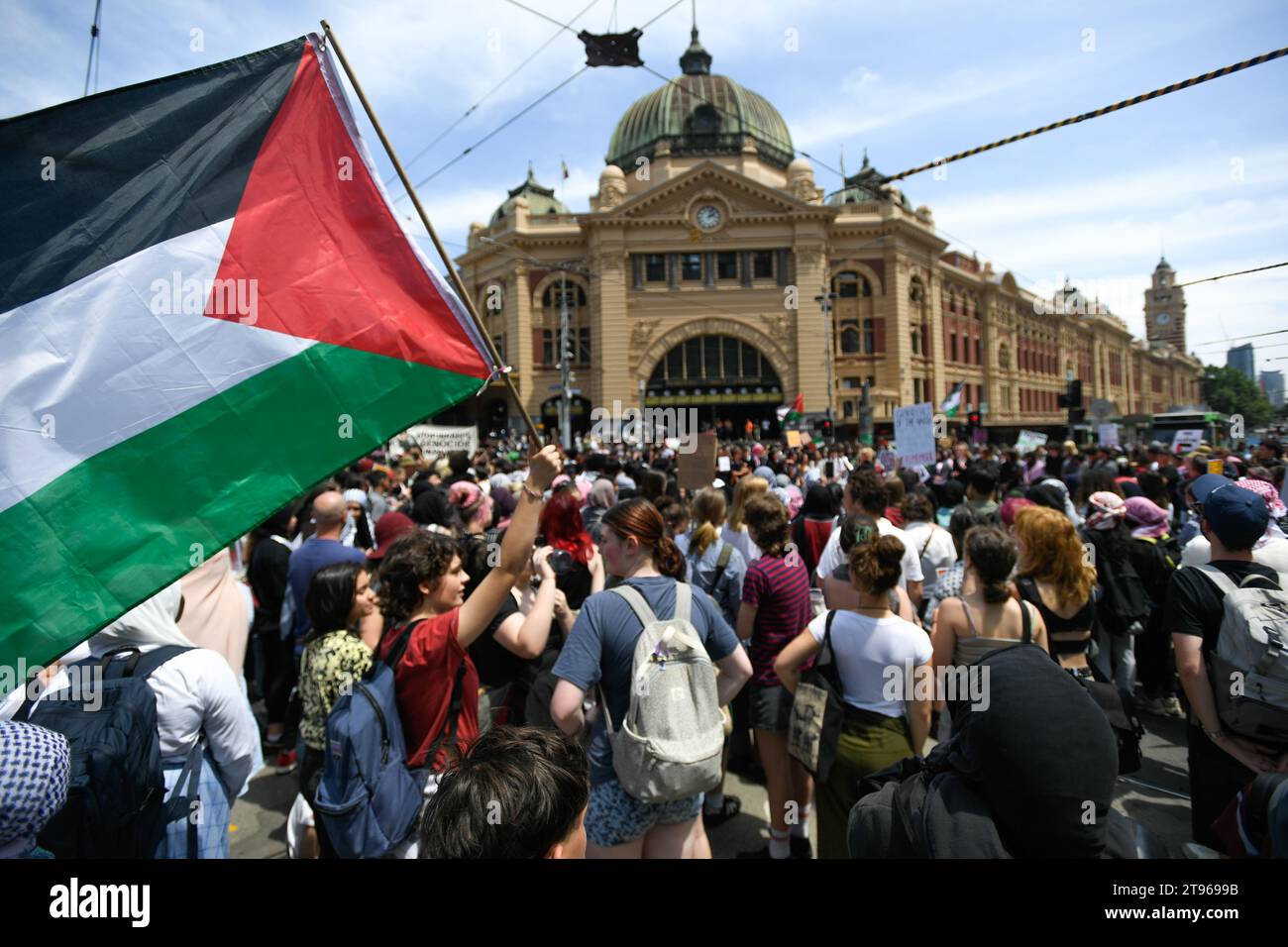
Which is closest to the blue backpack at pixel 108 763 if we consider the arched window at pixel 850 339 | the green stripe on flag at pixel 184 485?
the green stripe on flag at pixel 184 485

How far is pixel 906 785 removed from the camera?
1794 millimetres

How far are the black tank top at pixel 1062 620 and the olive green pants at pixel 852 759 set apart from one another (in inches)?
44.8

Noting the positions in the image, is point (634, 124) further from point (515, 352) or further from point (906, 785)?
point (906, 785)

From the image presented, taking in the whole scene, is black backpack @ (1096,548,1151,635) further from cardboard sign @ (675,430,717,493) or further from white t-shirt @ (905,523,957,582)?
cardboard sign @ (675,430,717,493)

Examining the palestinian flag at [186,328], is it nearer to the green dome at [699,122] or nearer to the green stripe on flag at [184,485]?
the green stripe on flag at [184,485]

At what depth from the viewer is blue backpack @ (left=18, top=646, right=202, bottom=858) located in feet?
6.42

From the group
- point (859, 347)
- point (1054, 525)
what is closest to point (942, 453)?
point (1054, 525)

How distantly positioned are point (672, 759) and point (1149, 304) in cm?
1161

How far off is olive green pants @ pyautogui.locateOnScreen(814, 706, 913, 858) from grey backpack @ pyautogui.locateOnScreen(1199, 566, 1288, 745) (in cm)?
128

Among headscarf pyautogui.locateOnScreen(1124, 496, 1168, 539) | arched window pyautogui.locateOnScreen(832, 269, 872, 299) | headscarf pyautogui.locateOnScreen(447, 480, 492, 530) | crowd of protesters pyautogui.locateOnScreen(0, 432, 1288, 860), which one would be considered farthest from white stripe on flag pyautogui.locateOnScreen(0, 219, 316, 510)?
arched window pyautogui.locateOnScreen(832, 269, 872, 299)

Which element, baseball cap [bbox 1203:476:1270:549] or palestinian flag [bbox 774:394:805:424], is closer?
baseball cap [bbox 1203:476:1270:549]

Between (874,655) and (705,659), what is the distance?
974 millimetres

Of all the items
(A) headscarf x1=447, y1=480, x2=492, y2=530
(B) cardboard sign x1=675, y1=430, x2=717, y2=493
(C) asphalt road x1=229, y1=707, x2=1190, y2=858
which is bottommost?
(C) asphalt road x1=229, y1=707, x2=1190, y2=858

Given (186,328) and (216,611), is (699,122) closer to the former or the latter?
(216,611)
